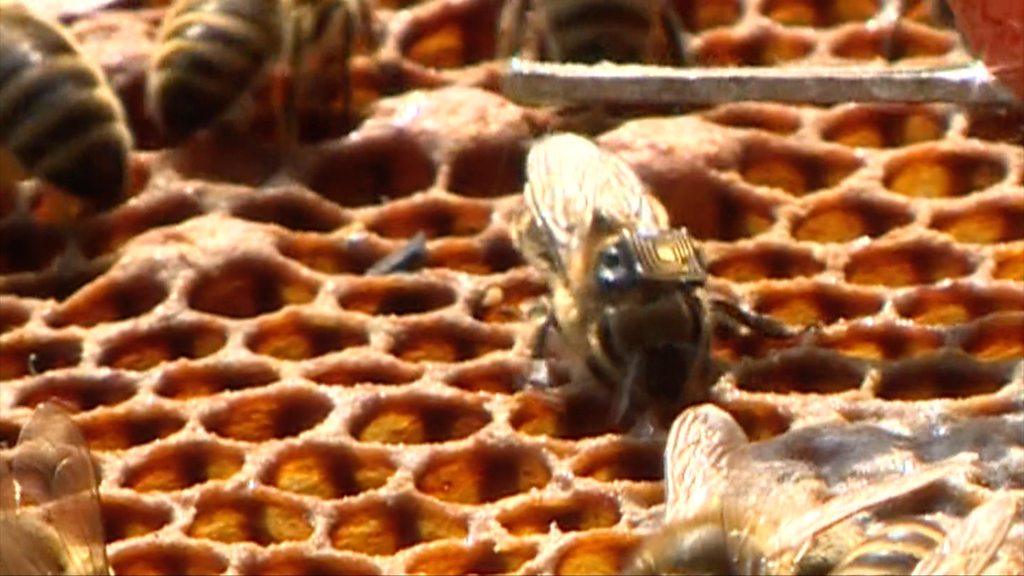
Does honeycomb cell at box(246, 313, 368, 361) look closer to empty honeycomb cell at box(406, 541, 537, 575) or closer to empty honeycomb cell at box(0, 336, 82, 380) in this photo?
empty honeycomb cell at box(0, 336, 82, 380)

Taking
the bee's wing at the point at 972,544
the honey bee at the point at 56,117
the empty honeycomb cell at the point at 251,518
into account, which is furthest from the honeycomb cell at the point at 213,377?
the bee's wing at the point at 972,544

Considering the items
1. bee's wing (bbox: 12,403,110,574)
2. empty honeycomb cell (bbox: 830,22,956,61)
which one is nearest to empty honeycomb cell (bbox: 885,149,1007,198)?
empty honeycomb cell (bbox: 830,22,956,61)

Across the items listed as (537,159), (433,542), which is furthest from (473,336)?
Answer: (433,542)

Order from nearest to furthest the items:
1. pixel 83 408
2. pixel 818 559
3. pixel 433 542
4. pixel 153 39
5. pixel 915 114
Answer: pixel 818 559 < pixel 433 542 < pixel 83 408 < pixel 915 114 < pixel 153 39

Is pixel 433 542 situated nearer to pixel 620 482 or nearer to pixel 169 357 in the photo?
pixel 620 482

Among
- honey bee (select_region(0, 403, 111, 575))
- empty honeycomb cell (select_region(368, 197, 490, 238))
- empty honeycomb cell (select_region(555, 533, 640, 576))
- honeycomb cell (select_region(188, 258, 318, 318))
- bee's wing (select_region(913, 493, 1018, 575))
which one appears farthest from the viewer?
empty honeycomb cell (select_region(368, 197, 490, 238))

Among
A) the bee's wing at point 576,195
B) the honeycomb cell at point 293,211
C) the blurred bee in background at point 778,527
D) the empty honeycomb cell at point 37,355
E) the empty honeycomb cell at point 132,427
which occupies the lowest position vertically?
the empty honeycomb cell at point 37,355

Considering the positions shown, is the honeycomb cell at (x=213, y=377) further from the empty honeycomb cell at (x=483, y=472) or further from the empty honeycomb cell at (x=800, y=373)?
the empty honeycomb cell at (x=800, y=373)
